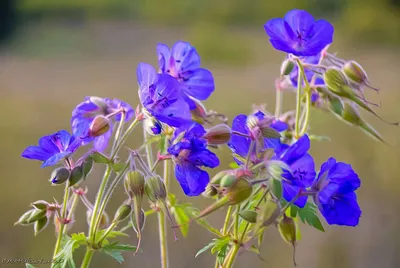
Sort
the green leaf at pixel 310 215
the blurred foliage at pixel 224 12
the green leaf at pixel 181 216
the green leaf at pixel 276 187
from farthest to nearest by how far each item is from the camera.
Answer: the blurred foliage at pixel 224 12, the green leaf at pixel 181 216, the green leaf at pixel 310 215, the green leaf at pixel 276 187

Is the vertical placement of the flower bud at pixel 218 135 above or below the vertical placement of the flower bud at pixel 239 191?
above

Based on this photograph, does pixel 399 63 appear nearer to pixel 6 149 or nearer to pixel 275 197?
pixel 6 149

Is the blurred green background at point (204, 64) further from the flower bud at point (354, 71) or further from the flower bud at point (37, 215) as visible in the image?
the flower bud at point (354, 71)

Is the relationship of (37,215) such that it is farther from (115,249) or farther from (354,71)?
(354,71)

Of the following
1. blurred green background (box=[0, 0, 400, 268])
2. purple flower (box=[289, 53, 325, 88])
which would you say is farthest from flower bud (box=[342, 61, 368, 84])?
blurred green background (box=[0, 0, 400, 268])

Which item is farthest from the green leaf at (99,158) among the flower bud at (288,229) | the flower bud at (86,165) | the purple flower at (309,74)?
the purple flower at (309,74)

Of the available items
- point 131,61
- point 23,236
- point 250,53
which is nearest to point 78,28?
point 131,61
